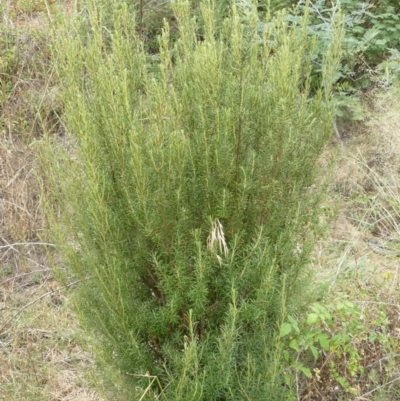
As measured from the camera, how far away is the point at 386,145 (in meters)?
4.88

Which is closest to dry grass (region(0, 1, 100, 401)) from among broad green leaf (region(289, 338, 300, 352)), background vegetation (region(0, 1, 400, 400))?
background vegetation (region(0, 1, 400, 400))

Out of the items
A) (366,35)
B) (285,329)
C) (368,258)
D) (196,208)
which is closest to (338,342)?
(285,329)

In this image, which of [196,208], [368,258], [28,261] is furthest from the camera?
[28,261]

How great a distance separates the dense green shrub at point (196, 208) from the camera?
1.97 metres

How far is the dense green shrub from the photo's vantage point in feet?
6.46

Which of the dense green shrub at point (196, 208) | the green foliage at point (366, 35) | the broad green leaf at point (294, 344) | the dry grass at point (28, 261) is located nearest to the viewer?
the dense green shrub at point (196, 208)

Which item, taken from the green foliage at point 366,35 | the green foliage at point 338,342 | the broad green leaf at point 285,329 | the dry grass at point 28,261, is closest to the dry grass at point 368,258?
the green foliage at point 338,342

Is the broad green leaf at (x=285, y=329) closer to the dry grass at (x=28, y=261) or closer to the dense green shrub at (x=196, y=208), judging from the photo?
the dense green shrub at (x=196, y=208)

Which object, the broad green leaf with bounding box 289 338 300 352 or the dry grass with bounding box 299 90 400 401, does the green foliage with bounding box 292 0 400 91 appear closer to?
the dry grass with bounding box 299 90 400 401

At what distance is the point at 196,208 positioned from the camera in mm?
2170

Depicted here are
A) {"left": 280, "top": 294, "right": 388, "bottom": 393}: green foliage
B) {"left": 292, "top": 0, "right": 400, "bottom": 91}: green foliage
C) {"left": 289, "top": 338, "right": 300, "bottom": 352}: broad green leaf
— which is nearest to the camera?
{"left": 289, "top": 338, "right": 300, "bottom": 352}: broad green leaf

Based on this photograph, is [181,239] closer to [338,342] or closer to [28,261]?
[338,342]

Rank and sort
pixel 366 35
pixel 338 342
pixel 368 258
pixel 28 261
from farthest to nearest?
1. pixel 366 35
2. pixel 28 261
3. pixel 368 258
4. pixel 338 342

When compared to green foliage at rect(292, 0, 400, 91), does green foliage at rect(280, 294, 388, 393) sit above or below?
below
